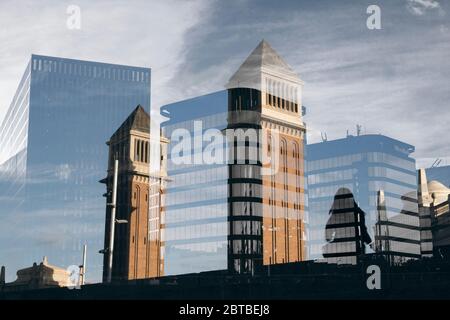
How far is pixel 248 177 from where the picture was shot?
130m

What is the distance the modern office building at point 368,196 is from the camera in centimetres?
14950

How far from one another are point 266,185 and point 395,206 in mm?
44484

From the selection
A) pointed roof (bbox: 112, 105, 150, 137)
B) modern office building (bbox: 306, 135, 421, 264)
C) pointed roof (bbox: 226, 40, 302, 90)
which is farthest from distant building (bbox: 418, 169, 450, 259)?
pointed roof (bbox: 112, 105, 150, 137)

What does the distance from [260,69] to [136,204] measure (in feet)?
136

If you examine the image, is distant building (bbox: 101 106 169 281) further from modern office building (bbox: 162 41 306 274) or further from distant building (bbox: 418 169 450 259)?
distant building (bbox: 418 169 450 259)

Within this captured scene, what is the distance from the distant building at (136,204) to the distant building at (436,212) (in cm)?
6166

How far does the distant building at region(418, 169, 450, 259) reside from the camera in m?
146

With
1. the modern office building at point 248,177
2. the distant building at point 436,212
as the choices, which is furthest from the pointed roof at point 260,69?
the distant building at point 436,212

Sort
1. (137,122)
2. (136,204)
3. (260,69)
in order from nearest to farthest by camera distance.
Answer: (136,204)
(137,122)
(260,69)

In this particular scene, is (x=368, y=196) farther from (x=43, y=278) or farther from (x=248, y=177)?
(x=43, y=278)

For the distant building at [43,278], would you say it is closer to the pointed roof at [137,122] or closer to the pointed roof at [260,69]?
the pointed roof at [137,122]

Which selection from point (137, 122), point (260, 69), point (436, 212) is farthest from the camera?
point (436, 212)

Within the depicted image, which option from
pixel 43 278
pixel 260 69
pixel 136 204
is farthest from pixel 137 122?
pixel 43 278
